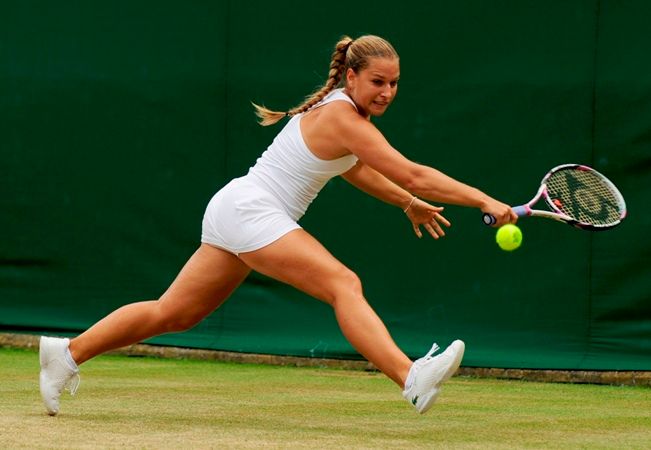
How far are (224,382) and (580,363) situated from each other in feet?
5.70

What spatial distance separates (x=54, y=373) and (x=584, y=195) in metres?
2.05

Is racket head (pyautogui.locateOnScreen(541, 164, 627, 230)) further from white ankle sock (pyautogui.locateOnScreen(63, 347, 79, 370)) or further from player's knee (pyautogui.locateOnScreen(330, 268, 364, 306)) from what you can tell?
white ankle sock (pyautogui.locateOnScreen(63, 347, 79, 370))

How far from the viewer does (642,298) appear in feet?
23.0

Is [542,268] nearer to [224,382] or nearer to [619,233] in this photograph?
[619,233]

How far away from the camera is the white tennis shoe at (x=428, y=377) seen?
15.4 feet

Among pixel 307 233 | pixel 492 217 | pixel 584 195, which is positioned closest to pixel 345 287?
pixel 307 233

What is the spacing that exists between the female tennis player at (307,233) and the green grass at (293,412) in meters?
0.25

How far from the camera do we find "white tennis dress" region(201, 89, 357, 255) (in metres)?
5.05

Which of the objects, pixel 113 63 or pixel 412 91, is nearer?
pixel 412 91

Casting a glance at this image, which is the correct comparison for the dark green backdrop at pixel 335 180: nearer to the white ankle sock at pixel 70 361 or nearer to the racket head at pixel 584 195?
the racket head at pixel 584 195

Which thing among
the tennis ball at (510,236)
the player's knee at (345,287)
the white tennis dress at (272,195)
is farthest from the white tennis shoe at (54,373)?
the tennis ball at (510,236)

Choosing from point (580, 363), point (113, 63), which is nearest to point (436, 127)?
point (580, 363)

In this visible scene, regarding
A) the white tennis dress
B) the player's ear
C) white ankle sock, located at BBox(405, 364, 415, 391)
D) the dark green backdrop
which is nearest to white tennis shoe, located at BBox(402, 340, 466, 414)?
white ankle sock, located at BBox(405, 364, 415, 391)

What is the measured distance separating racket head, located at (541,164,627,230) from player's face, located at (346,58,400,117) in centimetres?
69
